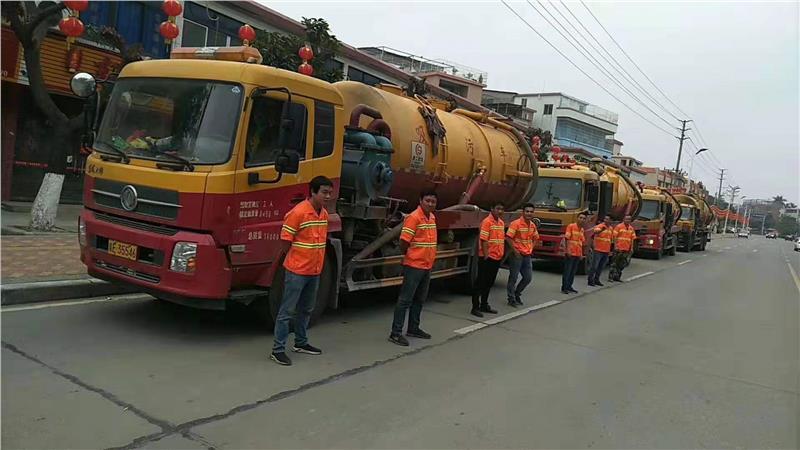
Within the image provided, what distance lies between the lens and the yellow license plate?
5.56m

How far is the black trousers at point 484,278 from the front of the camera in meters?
8.56

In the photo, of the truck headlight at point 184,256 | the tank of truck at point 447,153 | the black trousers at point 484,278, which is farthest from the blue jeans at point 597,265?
the truck headlight at point 184,256

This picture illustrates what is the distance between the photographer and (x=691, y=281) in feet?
53.2

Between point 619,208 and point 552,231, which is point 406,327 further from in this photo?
point 619,208

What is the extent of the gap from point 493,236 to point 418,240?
7.64ft

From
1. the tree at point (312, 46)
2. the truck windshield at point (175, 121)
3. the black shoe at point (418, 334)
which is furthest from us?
the tree at point (312, 46)

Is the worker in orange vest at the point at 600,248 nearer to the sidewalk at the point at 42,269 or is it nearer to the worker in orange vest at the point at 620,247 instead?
the worker in orange vest at the point at 620,247

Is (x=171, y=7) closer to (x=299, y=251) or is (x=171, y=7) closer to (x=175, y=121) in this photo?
(x=175, y=121)

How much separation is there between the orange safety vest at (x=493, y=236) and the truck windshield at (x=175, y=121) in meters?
4.16

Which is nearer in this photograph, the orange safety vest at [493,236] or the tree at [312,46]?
the orange safety vest at [493,236]

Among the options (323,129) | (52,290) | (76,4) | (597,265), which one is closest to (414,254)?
(323,129)

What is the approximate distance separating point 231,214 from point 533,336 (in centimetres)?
413

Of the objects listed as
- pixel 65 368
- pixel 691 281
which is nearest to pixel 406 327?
pixel 65 368

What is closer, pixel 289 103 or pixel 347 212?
pixel 289 103
